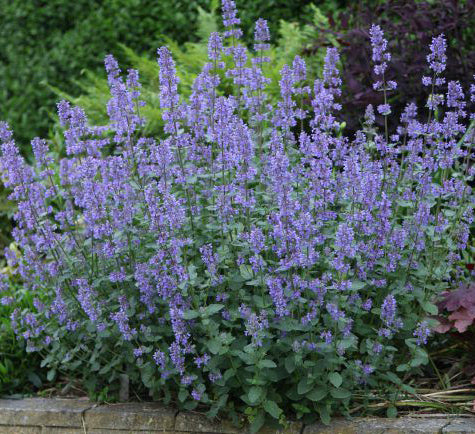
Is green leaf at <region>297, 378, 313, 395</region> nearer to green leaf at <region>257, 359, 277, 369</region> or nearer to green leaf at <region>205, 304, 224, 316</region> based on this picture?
green leaf at <region>257, 359, 277, 369</region>

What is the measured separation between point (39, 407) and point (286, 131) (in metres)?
2.03

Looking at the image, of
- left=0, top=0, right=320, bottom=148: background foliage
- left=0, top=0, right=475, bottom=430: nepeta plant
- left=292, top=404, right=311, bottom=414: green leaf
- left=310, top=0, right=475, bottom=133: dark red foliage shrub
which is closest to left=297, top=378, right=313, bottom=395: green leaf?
left=0, top=0, right=475, bottom=430: nepeta plant

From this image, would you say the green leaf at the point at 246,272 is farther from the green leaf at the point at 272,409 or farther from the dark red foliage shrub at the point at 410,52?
the dark red foliage shrub at the point at 410,52

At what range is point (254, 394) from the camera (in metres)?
3.05

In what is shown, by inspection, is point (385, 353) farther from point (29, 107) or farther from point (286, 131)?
point (29, 107)

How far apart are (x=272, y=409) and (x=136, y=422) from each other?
0.81 meters

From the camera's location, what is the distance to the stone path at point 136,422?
3.24 m

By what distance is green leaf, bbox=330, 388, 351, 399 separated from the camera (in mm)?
3131

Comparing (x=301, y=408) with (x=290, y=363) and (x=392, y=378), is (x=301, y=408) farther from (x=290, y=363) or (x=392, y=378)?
(x=392, y=378)

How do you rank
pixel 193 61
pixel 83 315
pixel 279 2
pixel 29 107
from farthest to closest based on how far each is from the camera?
pixel 29 107
pixel 279 2
pixel 193 61
pixel 83 315

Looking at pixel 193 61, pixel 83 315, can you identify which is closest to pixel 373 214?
pixel 83 315

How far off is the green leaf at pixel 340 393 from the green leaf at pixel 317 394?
3 cm

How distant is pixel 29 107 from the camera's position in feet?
27.2

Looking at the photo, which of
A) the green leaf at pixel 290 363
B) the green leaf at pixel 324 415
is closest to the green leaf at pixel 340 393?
the green leaf at pixel 324 415
